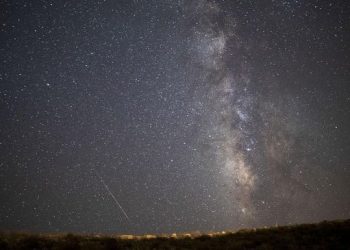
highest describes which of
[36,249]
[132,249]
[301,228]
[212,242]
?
[36,249]

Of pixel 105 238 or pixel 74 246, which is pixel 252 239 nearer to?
pixel 105 238

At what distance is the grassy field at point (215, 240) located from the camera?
1200cm

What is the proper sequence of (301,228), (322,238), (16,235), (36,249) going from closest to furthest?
(36,249), (322,238), (16,235), (301,228)

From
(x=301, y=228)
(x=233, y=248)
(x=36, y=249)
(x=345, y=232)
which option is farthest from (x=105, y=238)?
(x=345, y=232)

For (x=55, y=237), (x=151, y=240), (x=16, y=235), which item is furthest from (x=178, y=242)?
(x=16, y=235)

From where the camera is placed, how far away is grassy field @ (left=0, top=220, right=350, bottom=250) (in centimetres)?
1200

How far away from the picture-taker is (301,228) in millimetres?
14797

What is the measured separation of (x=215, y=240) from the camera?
539 inches

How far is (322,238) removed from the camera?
494 inches

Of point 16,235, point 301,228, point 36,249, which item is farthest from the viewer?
point 301,228

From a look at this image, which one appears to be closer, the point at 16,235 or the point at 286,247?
the point at 286,247

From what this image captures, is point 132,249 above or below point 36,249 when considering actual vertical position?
below

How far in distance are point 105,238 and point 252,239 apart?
633 cm

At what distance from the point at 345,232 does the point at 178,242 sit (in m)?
6.85
